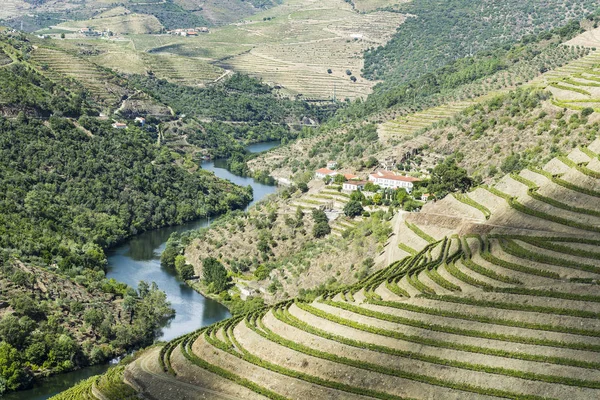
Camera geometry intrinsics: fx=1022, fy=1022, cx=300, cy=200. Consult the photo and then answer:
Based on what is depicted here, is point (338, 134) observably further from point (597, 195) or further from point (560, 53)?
point (597, 195)

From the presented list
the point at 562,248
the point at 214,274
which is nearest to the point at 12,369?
the point at 214,274

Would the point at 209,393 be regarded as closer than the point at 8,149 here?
Yes

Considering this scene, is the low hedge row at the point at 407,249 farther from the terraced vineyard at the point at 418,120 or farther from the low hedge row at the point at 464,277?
the terraced vineyard at the point at 418,120

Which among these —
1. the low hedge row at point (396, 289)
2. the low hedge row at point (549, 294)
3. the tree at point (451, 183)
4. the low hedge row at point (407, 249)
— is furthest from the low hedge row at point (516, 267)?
the tree at point (451, 183)

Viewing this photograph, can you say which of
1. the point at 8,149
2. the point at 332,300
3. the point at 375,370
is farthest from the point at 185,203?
the point at 375,370

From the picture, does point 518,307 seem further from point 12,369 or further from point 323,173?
point 323,173

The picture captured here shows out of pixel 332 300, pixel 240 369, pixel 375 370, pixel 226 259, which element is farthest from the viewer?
pixel 226 259
